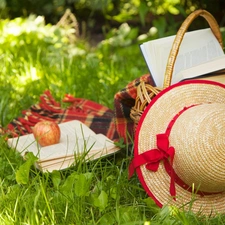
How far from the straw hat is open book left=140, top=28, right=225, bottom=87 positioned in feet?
0.45

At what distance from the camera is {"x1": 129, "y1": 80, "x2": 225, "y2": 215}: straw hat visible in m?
2.18

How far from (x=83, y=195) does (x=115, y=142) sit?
594 millimetres

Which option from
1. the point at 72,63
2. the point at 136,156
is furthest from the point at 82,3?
the point at 136,156

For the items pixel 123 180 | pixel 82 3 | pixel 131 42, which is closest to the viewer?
pixel 123 180

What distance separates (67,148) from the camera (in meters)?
2.79

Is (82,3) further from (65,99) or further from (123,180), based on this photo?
(123,180)

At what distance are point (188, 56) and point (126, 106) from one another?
0.42 m

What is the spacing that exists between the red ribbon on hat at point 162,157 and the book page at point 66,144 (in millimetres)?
388

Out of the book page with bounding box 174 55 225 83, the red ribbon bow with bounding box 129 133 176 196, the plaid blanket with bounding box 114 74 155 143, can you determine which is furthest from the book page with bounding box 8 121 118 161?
the book page with bounding box 174 55 225 83

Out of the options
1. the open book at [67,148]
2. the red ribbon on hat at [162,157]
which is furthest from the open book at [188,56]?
the open book at [67,148]

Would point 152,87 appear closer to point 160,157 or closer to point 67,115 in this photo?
point 160,157

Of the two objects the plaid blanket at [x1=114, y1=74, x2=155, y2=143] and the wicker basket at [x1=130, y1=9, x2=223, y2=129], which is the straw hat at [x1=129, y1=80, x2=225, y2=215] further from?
the plaid blanket at [x1=114, y1=74, x2=155, y2=143]

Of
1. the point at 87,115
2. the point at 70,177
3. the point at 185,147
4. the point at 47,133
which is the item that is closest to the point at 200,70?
the point at 185,147

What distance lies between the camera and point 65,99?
365cm
